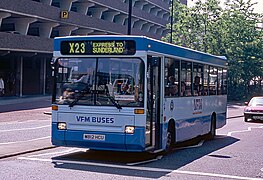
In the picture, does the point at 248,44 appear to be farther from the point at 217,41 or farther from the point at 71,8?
the point at 71,8

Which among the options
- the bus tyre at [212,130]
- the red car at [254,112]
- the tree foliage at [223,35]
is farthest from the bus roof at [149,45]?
the tree foliage at [223,35]

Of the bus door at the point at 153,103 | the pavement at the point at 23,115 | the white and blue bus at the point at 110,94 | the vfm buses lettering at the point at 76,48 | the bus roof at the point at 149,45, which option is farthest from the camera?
the pavement at the point at 23,115

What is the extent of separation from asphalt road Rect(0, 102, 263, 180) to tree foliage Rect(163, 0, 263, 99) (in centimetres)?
4050

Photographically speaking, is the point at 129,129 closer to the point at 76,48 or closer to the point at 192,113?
the point at 76,48

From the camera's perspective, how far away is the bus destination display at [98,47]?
464 inches

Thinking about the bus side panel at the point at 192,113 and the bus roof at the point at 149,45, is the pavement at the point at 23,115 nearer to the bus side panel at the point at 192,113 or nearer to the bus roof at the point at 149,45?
the bus roof at the point at 149,45

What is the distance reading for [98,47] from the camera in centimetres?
1198

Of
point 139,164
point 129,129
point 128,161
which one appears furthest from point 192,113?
point 129,129

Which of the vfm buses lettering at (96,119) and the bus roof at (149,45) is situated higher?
the bus roof at (149,45)

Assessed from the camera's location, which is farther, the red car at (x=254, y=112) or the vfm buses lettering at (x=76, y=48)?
the red car at (x=254, y=112)

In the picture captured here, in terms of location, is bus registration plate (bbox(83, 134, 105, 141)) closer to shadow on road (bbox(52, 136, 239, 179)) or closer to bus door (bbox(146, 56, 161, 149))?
shadow on road (bbox(52, 136, 239, 179))

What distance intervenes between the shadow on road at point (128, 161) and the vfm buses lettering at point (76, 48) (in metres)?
2.59

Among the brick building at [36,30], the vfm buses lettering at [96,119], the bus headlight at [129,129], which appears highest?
the brick building at [36,30]

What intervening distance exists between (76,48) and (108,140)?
235 cm
